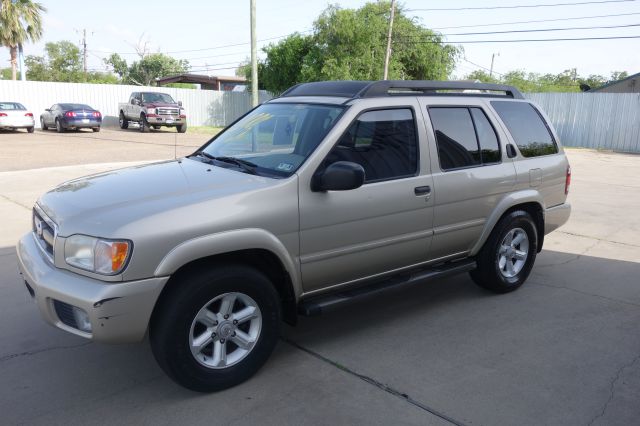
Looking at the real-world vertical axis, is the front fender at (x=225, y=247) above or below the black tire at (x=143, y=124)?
above

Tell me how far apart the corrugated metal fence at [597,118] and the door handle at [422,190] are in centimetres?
2311

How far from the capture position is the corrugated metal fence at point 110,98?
1125 inches

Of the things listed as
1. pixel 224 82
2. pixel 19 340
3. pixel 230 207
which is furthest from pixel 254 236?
pixel 224 82

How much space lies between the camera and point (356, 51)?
30.7 m

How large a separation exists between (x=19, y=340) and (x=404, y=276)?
3.01 m

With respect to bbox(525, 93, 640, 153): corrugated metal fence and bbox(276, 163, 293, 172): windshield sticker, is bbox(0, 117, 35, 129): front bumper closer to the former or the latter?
bbox(525, 93, 640, 153): corrugated metal fence

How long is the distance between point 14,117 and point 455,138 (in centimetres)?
2481

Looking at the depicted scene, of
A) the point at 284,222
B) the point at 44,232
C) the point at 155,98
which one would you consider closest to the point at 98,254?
the point at 44,232

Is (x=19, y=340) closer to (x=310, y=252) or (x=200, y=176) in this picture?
(x=200, y=176)

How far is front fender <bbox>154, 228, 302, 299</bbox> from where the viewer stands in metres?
3.08

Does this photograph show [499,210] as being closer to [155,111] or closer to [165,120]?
[165,120]

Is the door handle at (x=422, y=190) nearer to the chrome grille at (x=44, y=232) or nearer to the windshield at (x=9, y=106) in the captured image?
the chrome grille at (x=44, y=232)

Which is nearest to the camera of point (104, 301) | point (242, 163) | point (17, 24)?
point (104, 301)

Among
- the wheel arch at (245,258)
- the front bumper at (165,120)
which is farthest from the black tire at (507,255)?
the front bumper at (165,120)
